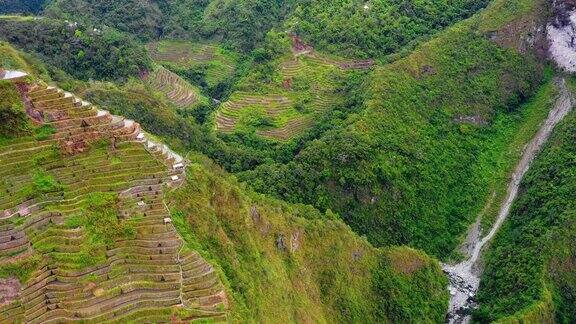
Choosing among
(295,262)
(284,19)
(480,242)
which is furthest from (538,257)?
(284,19)

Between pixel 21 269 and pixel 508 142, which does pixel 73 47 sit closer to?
pixel 21 269

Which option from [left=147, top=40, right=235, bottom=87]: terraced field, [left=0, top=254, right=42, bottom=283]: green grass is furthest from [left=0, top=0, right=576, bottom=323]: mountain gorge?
[left=147, top=40, right=235, bottom=87]: terraced field

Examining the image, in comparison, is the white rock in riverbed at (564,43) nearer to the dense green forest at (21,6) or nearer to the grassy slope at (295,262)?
the grassy slope at (295,262)

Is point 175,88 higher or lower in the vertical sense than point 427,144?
higher

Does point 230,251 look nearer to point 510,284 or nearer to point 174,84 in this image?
point 510,284

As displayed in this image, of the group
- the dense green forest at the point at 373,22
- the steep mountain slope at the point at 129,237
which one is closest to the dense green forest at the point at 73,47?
the dense green forest at the point at 373,22

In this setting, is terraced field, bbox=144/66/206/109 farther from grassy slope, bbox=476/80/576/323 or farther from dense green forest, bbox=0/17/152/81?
grassy slope, bbox=476/80/576/323

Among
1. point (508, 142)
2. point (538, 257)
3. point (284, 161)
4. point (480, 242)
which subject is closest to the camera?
point (538, 257)
